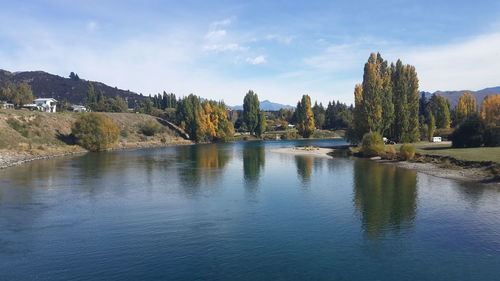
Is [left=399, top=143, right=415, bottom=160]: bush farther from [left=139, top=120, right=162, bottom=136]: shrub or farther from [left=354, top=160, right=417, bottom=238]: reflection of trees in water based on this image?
[left=139, top=120, right=162, bottom=136]: shrub

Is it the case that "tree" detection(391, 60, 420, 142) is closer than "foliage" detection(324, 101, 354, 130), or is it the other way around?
"tree" detection(391, 60, 420, 142)

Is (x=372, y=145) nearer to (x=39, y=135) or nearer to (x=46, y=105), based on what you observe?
(x=39, y=135)

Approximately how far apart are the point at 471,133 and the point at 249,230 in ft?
196

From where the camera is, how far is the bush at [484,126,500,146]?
64.7 m

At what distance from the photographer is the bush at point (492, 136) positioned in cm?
6469

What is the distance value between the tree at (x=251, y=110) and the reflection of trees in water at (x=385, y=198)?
349ft

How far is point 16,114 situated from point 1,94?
53988 millimetres

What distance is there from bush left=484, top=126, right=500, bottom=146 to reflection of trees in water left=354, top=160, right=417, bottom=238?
2404cm

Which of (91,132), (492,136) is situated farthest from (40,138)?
(492,136)

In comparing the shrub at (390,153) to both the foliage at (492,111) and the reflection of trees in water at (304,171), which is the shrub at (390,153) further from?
the foliage at (492,111)

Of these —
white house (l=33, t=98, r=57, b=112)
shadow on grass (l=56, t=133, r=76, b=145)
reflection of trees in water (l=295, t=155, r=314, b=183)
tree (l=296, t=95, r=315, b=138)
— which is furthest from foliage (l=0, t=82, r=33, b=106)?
reflection of trees in water (l=295, t=155, r=314, b=183)

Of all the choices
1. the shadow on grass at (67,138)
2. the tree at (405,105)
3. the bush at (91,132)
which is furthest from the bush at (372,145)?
the shadow on grass at (67,138)

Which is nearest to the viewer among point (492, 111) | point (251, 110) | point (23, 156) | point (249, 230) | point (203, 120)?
point (249, 230)

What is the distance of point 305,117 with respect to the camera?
15675cm
